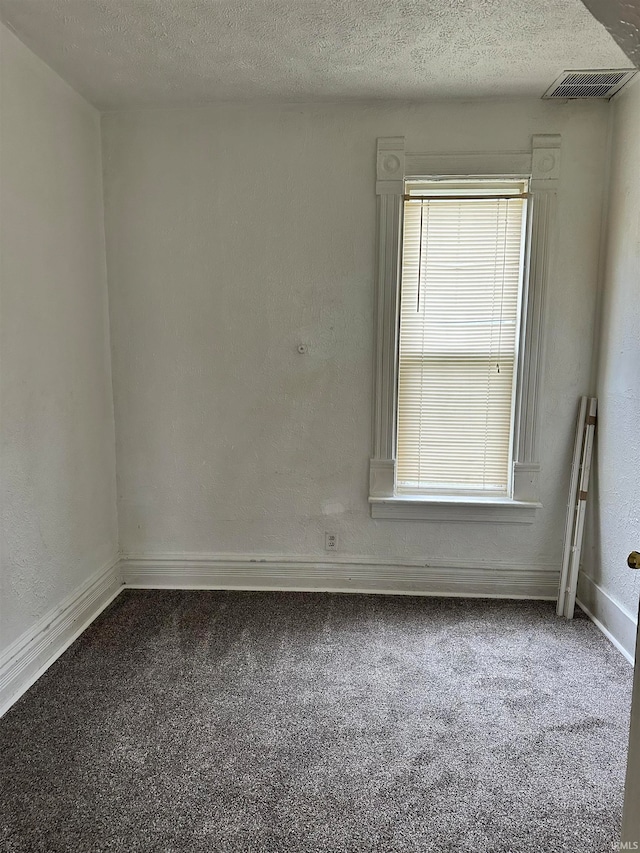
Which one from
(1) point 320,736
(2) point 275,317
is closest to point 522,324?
(2) point 275,317

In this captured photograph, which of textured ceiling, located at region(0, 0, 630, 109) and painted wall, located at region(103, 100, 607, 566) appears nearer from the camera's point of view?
textured ceiling, located at region(0, 0, 630, 109)

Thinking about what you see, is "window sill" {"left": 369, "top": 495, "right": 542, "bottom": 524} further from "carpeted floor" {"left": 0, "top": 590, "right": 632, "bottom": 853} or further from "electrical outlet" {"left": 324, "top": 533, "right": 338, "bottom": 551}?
"carpeted floor" {"left": 0, "top": 590, "right": 632, "bottom": 853}

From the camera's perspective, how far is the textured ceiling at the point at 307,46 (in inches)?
73.4

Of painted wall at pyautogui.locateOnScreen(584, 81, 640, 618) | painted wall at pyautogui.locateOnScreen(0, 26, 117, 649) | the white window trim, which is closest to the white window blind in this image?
the white window trim

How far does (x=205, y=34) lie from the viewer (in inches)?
79.3

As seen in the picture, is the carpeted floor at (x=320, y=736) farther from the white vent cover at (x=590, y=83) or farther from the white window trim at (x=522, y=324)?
the white vent cover at (x=590, y=83)

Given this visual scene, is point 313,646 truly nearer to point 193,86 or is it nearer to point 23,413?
point 23,413

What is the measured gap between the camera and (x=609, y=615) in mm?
2480

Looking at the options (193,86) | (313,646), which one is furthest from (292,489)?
(193,86)

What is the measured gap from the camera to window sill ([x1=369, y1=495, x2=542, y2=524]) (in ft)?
9.16

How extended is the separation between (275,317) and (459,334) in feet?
3.32

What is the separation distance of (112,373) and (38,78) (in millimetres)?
1373

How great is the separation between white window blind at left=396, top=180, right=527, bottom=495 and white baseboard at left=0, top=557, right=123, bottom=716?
1.72m

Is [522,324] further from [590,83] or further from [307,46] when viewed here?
[307,46]
